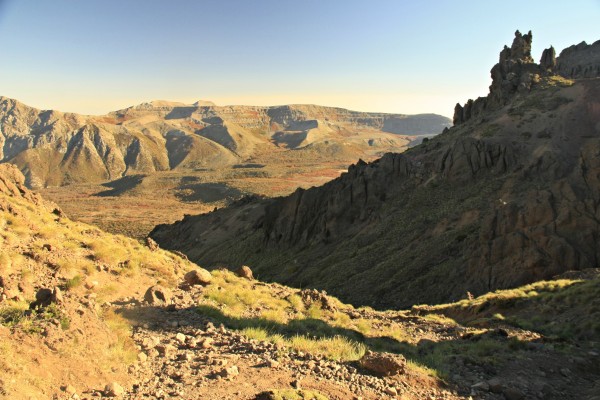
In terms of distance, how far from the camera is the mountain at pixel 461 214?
25.6 metres

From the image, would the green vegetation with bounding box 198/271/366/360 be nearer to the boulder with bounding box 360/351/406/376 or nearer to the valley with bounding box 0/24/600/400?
the valley with bounding box 0/24/600/400

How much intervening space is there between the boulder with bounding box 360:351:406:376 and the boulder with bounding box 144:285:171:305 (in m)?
5.83

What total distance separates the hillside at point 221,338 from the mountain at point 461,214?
6205 mm

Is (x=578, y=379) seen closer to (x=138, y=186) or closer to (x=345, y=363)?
(x=345, y=363)

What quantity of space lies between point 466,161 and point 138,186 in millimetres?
127271

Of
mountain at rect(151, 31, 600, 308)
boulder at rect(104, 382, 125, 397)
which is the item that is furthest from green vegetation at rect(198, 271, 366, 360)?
mountain at rect(151, 31, 600, 308)

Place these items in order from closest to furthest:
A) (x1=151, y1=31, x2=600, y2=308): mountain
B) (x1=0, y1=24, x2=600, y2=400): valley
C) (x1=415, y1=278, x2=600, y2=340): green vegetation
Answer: (x1=0, y1=24, x2=600, y2=400): valley, (x1=415, y1=278, x2=600, y2=340): green vegetation, (x1=151, y1=31, x2=600, y2=308): mountain

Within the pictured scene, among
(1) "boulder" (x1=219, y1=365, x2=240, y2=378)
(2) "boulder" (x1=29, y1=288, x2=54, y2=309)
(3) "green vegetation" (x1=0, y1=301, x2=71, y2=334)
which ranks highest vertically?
(2) "boulder" (x1=29, y1=288, x2=54, y2=309)

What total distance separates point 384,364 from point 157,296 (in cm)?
655

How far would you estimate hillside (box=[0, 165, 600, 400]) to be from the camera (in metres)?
7.04

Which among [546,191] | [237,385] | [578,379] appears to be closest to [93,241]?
[237,385]

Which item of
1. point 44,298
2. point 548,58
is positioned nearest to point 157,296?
point 44,298

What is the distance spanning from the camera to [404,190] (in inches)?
1604

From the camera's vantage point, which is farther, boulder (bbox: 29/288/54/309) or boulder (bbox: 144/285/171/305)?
boulder (bbox: 144/285/171/305)
